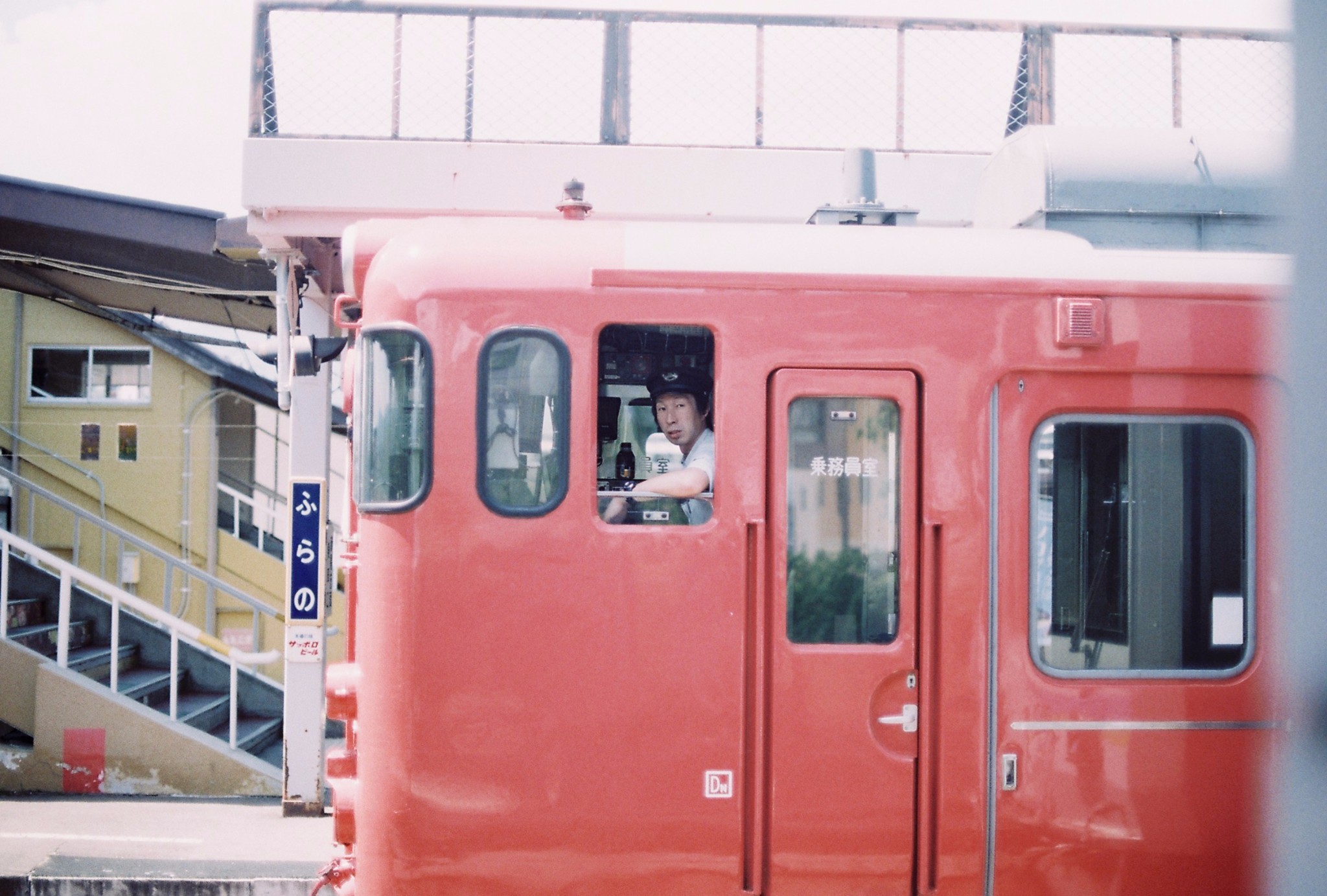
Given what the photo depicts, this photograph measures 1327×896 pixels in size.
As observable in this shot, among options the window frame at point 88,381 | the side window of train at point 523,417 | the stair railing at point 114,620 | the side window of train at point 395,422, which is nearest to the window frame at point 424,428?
the side window of train at point 395,422

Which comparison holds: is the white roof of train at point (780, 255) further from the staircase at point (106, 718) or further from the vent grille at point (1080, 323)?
the staircase at point (106, 718)

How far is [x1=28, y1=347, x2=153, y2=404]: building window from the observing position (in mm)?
12023

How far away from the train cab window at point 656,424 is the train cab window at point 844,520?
331mm

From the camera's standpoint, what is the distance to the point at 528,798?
3.24m

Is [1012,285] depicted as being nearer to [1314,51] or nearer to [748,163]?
[1314,51]

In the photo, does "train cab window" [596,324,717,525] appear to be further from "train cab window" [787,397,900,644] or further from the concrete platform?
the concrete platform

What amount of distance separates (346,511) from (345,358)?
955mm

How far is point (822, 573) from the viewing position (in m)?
3.37

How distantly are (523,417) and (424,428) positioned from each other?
337 mm

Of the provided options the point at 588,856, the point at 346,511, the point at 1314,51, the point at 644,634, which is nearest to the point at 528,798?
the point at 588,856

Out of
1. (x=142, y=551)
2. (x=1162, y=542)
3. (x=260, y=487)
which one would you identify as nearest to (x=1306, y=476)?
(x=1162, y=542)

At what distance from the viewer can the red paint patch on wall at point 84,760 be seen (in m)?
7.13

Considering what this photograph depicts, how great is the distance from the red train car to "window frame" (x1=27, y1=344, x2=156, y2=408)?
10.4 meters

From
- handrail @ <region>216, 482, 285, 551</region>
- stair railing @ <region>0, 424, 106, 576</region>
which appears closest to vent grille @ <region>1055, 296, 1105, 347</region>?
stair railing @ <region>0, 424, 106, 576</region>
